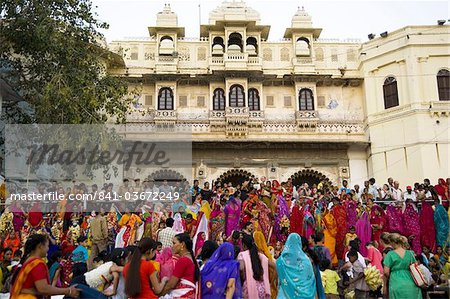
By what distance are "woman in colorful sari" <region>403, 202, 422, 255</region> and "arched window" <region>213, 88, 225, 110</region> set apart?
12.6 m

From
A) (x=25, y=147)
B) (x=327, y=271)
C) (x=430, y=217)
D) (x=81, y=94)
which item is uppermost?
(x=81, y=94)

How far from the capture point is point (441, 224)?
34.0 ft

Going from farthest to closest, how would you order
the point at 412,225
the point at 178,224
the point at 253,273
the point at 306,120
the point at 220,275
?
the point at 306,120
the point at 412,225
the point at 178,224
the point at 253,273
the point at 220,275

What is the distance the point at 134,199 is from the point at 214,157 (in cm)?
890

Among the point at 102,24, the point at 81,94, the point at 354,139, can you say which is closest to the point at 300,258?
the point at 81,94

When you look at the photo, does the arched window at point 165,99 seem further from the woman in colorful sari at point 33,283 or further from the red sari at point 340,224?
the woman in colorful sari at point 33,283

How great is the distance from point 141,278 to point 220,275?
83 centimetres

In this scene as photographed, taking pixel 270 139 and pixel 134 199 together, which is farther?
pixel 270 139

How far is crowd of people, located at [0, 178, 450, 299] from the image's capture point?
14.9 ft

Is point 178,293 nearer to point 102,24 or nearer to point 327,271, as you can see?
point 327,271

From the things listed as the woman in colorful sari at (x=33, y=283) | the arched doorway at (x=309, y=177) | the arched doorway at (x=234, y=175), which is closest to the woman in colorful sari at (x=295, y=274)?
the woman in colorful sari at (x=33, y=283)

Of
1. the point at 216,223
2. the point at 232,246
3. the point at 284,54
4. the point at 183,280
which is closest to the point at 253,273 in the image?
the point at 232,246

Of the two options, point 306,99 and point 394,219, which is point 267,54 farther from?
point 394,219

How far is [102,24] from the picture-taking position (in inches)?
508
